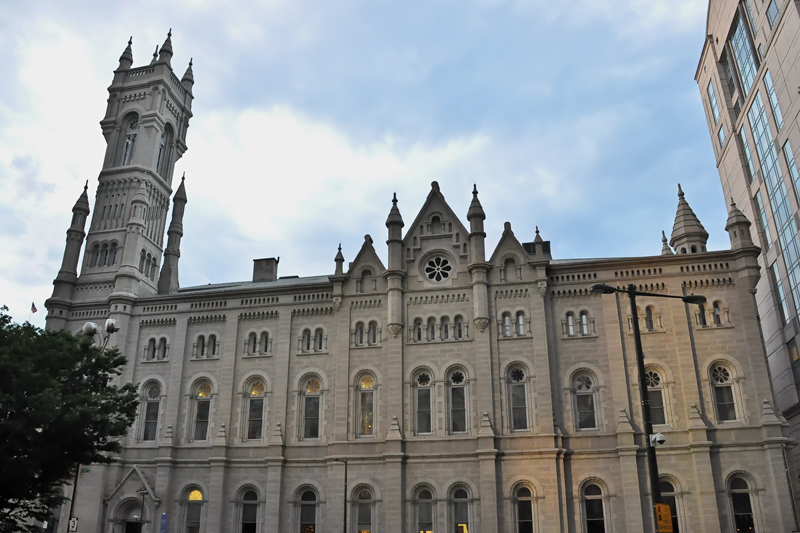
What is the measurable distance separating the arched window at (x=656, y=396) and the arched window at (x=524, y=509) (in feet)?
27.2

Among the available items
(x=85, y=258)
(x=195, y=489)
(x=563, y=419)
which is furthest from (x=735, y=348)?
(x=85, y=258)

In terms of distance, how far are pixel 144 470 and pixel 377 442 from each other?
1533cm

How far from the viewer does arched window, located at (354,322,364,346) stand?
41.8 metres

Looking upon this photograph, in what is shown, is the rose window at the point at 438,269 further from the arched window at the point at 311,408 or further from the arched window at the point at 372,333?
the arched window at the point at 311,408

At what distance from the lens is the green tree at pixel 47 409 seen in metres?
25.5

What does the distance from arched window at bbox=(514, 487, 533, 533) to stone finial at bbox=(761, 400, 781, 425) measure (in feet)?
42.8

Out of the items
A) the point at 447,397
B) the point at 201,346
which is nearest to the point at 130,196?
the point at 201,346

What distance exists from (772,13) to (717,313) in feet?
89.4

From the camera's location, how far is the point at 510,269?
4112 cm

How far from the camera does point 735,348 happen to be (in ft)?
122

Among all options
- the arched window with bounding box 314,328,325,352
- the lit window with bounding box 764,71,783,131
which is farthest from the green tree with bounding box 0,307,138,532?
the lit window with bounding box 764,71,783,131

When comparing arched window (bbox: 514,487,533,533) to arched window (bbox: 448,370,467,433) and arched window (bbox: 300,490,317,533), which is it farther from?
arched window (bbox: 300,490,317,533)

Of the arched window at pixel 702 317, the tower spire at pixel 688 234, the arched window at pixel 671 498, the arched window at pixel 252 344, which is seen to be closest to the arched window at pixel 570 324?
the arched window at pixel 702 317

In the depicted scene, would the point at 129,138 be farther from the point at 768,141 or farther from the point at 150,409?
the point at 768,141
